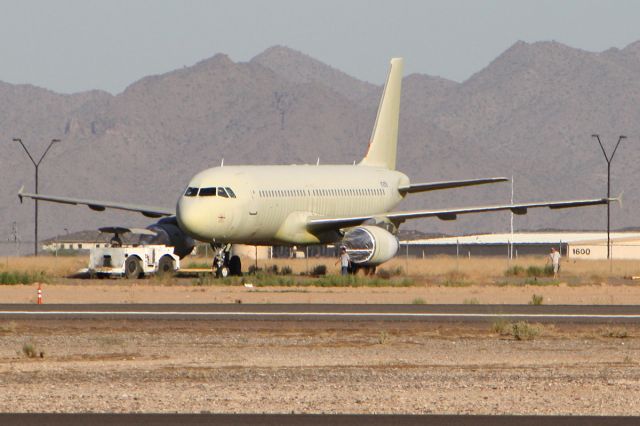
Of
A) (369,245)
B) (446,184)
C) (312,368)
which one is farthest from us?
(446,184)

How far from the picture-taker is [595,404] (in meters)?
19.1

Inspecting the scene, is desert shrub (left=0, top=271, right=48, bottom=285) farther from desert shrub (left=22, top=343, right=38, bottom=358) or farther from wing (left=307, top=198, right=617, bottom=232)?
desert shrub (left=22, top=343, right=38, bottom=358)

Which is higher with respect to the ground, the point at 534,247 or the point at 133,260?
the point at 534,247

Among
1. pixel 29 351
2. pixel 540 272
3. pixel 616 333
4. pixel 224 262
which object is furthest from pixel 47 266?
pixel 29 351

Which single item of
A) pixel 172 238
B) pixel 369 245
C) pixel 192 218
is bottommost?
pixel 369 245

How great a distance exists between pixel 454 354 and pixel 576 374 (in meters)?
4.21

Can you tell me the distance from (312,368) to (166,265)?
3933 centimetres

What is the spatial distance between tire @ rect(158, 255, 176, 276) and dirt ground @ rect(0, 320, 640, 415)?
2914 centimetres

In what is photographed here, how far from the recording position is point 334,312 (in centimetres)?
3738

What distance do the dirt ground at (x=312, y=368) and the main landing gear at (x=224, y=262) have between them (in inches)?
920

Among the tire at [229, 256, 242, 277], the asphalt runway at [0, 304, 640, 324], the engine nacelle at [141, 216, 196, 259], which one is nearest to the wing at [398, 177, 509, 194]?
the tire at [229, 256, 242, 277]

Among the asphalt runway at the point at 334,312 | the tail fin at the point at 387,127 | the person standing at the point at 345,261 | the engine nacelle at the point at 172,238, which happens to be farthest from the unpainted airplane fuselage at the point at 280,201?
the asphalt runway at the point at 334,312

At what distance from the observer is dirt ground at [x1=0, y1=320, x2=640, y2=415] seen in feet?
62.8

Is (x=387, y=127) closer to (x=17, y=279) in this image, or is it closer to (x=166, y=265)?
(x=166, y=265)
